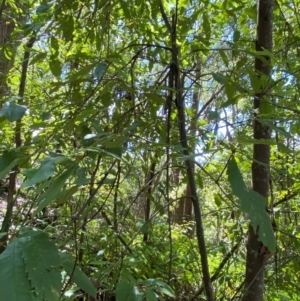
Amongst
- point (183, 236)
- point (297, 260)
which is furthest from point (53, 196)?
point (183, 236)

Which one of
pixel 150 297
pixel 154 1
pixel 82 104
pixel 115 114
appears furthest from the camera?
pixel 154 1

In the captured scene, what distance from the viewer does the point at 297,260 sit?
130cm

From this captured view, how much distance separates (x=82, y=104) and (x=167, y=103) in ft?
0.72

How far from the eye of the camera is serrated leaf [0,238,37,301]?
0.37 meters

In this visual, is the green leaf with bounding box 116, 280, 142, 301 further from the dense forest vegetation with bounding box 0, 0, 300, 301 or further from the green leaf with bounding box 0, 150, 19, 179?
the green leaf with bounding box 0, 150, 19, 179

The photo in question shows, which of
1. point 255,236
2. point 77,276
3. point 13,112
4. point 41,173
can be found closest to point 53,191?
point 41,173

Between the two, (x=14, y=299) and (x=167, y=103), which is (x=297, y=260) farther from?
(x=14, y=299)

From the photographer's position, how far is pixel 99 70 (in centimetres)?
80

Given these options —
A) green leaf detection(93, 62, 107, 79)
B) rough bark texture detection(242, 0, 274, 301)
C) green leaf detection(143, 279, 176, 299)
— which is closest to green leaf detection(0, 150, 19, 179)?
green leaf detection(93, 62, 107, 79)

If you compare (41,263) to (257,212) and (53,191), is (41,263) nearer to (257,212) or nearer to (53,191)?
(53,191)

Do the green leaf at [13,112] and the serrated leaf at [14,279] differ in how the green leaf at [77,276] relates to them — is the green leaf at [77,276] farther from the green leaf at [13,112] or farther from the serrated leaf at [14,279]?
the green leaf at [13,112]

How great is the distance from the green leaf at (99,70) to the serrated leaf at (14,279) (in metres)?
0.46

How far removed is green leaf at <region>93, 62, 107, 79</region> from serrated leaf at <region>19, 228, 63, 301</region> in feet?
1.38

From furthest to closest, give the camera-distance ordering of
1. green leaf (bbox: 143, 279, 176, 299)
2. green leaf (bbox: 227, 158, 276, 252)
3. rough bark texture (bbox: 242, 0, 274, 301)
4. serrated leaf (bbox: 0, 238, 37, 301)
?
1. rough bark texture (bbox: 242, 0, 274, 301)
2. green leaf (bbox: 143, 279, 176, 299)
3. green leaf (bbox: 227, 158, 276, 252)
4. serrated leaf (bbox: 0, 238, 37, 301)
